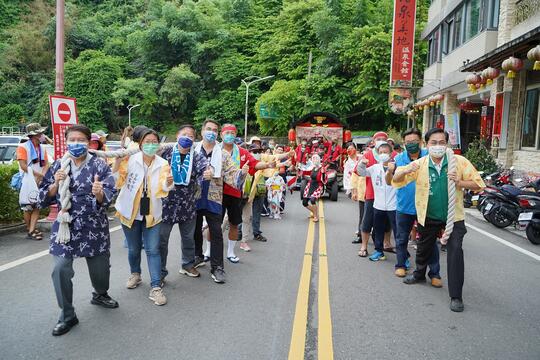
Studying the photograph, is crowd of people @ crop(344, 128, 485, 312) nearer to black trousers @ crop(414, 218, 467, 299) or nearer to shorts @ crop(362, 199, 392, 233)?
black trousers @ crop(414, 218, 467, 299)

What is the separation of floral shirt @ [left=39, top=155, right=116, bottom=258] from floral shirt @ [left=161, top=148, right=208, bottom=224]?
1097mm

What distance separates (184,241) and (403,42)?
788 inches

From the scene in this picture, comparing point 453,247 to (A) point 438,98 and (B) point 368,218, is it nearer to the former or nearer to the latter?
(B) point 368,218

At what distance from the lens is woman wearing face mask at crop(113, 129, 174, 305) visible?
4.82m

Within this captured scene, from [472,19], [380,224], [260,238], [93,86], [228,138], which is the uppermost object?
[472,19]

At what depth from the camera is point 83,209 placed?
4.21 m

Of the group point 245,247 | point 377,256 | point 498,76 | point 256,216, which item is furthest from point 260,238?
point 498,76

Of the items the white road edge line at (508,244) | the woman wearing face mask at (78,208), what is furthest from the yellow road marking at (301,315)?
the white road edge line at (508,244)

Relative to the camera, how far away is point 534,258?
24.3 ft

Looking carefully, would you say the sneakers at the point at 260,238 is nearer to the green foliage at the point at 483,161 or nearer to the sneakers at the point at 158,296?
the sneakers at the point at 158,296

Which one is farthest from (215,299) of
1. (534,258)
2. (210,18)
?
(210,18)

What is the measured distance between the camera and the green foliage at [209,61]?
1332 inches

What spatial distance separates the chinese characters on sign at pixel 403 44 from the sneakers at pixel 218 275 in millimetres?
19845

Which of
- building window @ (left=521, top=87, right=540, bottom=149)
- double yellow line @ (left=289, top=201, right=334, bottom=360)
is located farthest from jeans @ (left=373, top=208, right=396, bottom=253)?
building window @ (left=521, top=87, right=540, bottom=149)
